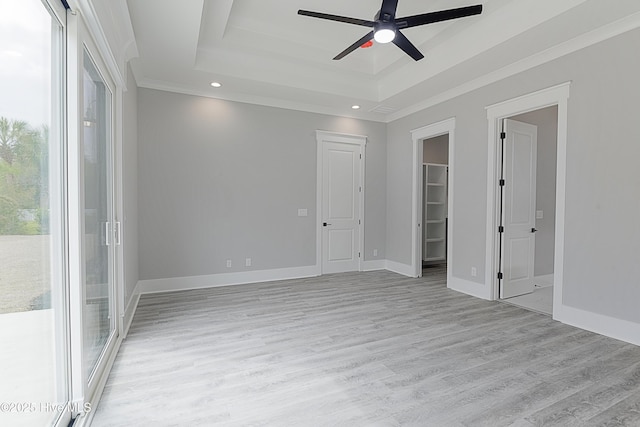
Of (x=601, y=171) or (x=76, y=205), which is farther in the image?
(x=601, y=171)

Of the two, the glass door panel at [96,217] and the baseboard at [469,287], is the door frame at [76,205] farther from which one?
the baseboard at [469,287]

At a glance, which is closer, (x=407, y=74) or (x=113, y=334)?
(x=113, y=334)

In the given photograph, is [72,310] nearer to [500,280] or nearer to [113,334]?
[113,334]

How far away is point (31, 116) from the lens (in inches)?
56.9

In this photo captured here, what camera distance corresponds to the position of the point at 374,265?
6.12 m

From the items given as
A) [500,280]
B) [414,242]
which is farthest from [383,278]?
[500,280]

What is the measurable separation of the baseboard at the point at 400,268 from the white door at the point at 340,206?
2.18ft

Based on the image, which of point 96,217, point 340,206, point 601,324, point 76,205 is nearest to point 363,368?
point 76,205

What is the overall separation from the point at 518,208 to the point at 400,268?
2228 mm

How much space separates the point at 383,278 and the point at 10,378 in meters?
4.79

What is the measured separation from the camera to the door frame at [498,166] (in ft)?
11.2

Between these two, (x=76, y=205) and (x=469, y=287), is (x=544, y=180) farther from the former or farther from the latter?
(x=76, y=205)

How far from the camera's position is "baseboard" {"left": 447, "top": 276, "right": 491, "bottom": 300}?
14.0 feet

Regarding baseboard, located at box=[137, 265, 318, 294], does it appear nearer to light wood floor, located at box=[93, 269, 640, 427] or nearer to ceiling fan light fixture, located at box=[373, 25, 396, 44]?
light wood floor, located at box=[93, 269, 640, 427]
